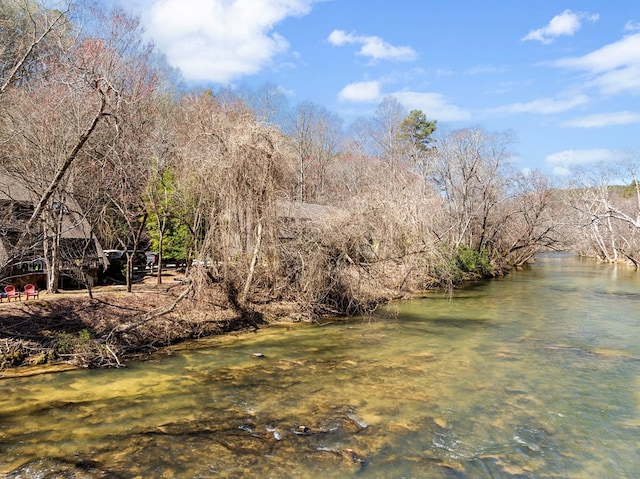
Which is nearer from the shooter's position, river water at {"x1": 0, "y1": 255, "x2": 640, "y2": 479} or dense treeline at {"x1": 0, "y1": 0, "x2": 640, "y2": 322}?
river water at {"x1": 0, "y1": 255, "x2": 640, "y2": 479}

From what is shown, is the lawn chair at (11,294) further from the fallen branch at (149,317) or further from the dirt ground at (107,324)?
the fallen branch at (149,317)

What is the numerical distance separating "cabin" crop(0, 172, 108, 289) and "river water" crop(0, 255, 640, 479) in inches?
203

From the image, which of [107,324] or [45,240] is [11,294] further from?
[107,324]

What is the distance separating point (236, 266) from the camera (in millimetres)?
15758

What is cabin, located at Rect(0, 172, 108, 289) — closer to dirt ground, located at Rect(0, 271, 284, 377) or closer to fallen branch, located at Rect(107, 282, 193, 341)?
dirt ground, located at Rect(0, 271, 284, 377)

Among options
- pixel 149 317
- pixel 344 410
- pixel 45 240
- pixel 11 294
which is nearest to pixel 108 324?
pixel 149 317

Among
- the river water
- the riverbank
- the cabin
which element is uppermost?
the cabin

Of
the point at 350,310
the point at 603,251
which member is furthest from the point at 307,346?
the point at 603,251

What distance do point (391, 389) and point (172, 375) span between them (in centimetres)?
492

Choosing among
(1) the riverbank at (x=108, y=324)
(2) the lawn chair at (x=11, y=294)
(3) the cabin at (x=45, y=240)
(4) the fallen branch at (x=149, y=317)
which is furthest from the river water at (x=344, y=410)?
(3) the cabin at (x=45, y=240)

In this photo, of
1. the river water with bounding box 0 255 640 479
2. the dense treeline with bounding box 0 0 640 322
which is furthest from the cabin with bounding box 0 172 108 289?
the river water with bounding box 0 255 640 479

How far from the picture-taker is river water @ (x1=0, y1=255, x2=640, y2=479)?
660cm

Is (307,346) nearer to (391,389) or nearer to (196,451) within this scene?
(391,389)

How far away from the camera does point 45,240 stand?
1335 centimetres
